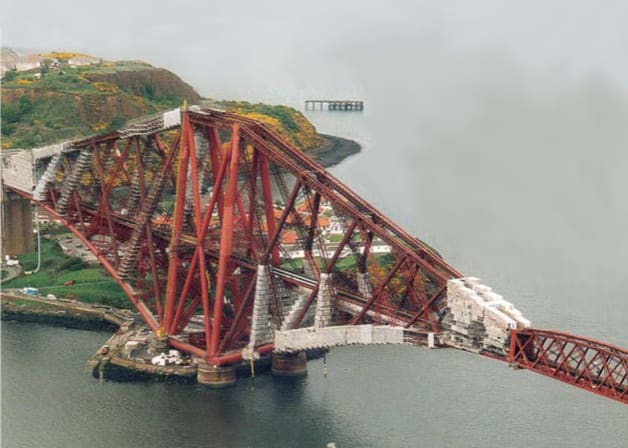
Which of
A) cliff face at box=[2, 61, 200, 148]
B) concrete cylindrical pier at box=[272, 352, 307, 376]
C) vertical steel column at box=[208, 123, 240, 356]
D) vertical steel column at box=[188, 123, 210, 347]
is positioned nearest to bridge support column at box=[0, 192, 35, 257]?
vertical steel column at box=[188, 123, 210, 347]

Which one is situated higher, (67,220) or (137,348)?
(67,220)

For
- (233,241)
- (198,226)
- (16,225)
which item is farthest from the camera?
(16,225)

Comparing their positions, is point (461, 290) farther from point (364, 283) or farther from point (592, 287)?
point (592, 287)

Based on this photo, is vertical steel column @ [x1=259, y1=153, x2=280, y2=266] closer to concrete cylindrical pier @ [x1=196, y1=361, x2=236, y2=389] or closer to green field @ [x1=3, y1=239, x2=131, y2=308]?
concrete cylindrical pier @ [x1=196, y1=361, x2=236, y2=389]

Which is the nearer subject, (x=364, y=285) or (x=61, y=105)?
(x=364, y=285)

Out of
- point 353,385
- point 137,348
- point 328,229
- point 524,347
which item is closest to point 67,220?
point 137,348

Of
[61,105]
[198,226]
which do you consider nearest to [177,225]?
[198,226]

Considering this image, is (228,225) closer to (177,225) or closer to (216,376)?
(177,225)
